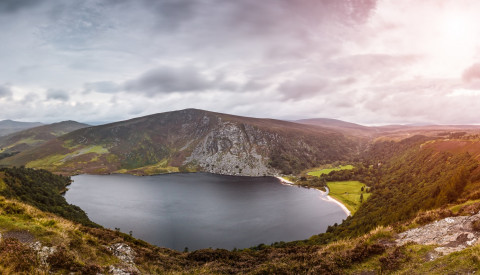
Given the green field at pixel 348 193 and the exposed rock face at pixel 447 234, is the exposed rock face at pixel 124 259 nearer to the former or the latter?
the exposed rock face at pixel 447 234

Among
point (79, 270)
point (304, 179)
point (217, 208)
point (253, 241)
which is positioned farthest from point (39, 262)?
point (304, 179)

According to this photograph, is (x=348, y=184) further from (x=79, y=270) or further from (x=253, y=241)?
(x=79, y=270)

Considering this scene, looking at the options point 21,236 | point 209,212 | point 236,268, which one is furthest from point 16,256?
point 209,212

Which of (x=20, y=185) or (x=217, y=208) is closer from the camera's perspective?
(x=20, y=185)

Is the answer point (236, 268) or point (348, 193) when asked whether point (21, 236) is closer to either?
point (236, 268)

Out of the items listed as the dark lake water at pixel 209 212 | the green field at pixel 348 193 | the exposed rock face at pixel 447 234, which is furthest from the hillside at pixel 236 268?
the green field at pixel 348 193
